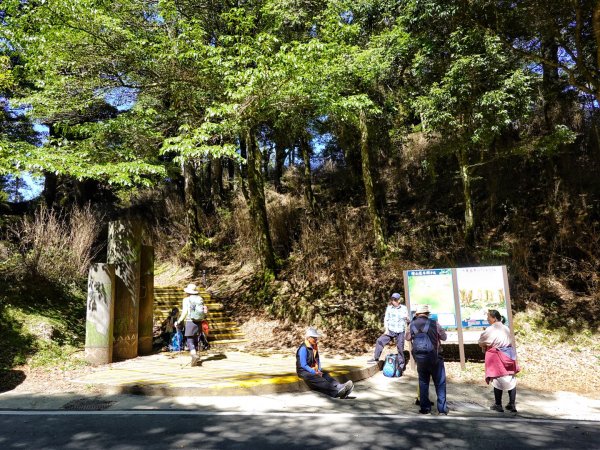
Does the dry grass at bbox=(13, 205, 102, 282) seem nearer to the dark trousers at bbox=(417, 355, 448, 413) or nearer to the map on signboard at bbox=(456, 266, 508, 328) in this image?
the dark trousers at bbox=(417, 355, 448, 413)

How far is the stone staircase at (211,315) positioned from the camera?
12055 millimetres

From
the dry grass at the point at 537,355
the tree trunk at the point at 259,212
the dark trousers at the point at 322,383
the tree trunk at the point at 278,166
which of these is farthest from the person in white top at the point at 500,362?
the tree trunk at the point at 278,166

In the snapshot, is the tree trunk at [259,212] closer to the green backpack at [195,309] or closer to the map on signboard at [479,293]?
the green backpack at [195,309]

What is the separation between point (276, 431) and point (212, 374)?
3.30 m

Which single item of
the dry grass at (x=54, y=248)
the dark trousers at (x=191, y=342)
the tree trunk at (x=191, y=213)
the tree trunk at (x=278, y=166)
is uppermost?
the tree trunk at (x=278, y=166)

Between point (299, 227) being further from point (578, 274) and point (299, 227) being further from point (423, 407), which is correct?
point (423, 407)

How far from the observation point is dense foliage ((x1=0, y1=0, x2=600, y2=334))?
32.1ft

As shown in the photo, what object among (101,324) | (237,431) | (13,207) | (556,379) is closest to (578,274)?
(556,379)

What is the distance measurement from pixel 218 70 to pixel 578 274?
11.2 m

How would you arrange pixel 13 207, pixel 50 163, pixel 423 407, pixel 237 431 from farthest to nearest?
pixel 13 207, pixel 50 163, pixel 423 407, pixel 237 431

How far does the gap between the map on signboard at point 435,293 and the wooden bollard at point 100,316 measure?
6690 millimetres

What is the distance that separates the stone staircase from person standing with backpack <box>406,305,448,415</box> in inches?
287

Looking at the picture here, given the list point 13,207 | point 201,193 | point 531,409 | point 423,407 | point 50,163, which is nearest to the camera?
point 423,407

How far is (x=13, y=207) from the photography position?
79.7ft
